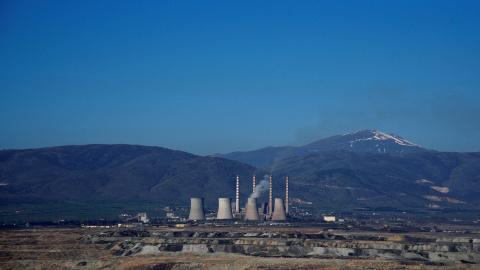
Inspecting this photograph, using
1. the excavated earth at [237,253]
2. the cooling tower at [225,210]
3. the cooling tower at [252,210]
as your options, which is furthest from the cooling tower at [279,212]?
the excavated earth at [237,253]

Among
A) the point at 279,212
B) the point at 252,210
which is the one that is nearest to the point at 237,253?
the point at 252,210

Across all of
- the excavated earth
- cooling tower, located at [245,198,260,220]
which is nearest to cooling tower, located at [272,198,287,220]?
cooling tower, located at [245,198,260,220]

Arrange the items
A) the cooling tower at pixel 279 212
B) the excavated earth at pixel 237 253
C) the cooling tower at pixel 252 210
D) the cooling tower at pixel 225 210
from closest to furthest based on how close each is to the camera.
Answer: the excavated earth at pixel 237 253, the cooling tower at pixel 225 210, the cooling tower at pixel 252 210, the cooling tower at pixel 279 212

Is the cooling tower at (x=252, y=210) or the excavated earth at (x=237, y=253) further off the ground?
the cooling tower at (x=252, y=210)

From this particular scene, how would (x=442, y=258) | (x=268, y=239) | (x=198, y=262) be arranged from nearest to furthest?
(x=198, y=262) → (x=442, y=258) → (x=268, y=239)

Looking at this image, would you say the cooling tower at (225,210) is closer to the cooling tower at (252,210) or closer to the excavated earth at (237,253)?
the cooling tower at (252,210)

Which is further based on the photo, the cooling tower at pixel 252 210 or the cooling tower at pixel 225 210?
the cooling tower at pixel 252 210

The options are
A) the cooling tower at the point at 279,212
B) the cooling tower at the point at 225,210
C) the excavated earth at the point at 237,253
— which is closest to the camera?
the excavated earth at the point at 237,253

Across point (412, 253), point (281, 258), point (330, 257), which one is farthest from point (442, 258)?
point (281, 258)

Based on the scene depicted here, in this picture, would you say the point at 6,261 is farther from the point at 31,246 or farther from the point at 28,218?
the point at 28,218
